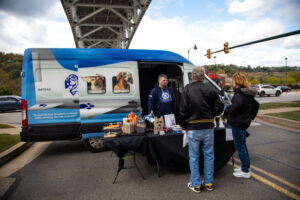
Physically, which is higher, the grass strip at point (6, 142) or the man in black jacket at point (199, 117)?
the man in black jacket at point (199, 117)

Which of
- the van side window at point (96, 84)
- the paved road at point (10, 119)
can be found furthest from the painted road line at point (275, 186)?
the paved road at point (10, 119)

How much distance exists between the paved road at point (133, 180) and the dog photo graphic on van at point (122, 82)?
1.67 metres

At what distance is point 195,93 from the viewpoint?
9.27 feet

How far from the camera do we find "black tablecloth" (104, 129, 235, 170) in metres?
3.22

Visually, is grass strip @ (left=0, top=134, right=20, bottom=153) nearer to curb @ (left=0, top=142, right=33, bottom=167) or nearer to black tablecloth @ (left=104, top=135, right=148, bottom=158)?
curb @ (left=0, top=142, right=33, bottom=167)

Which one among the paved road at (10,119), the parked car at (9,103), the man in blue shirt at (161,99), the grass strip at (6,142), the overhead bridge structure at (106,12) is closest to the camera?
the man in blue shirt at (161,99)

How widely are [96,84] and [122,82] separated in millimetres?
623

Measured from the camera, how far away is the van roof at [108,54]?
4.30m

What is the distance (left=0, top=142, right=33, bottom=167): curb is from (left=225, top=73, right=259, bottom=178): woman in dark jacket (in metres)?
5.12

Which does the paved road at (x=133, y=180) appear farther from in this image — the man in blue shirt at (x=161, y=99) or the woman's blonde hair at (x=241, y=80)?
the woman's blonde hair at (x=241, y=80)

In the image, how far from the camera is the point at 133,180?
3418 mm

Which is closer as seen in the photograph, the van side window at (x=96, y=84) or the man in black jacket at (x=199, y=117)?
the man in black jacket at (x=199, y=117)

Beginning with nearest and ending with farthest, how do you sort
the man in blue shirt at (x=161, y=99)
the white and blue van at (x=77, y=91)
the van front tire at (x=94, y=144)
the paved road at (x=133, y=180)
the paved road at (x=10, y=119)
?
the paved road at (x=133, y=180) < the man in blue shirt at (x=161, y=99) < the white and blue van at (x=77, y=91) < the van front tire at (x=94, y=144) < the paved road at (x=10, y=119)

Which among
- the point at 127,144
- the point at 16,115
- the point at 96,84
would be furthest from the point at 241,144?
the point at 16,115
